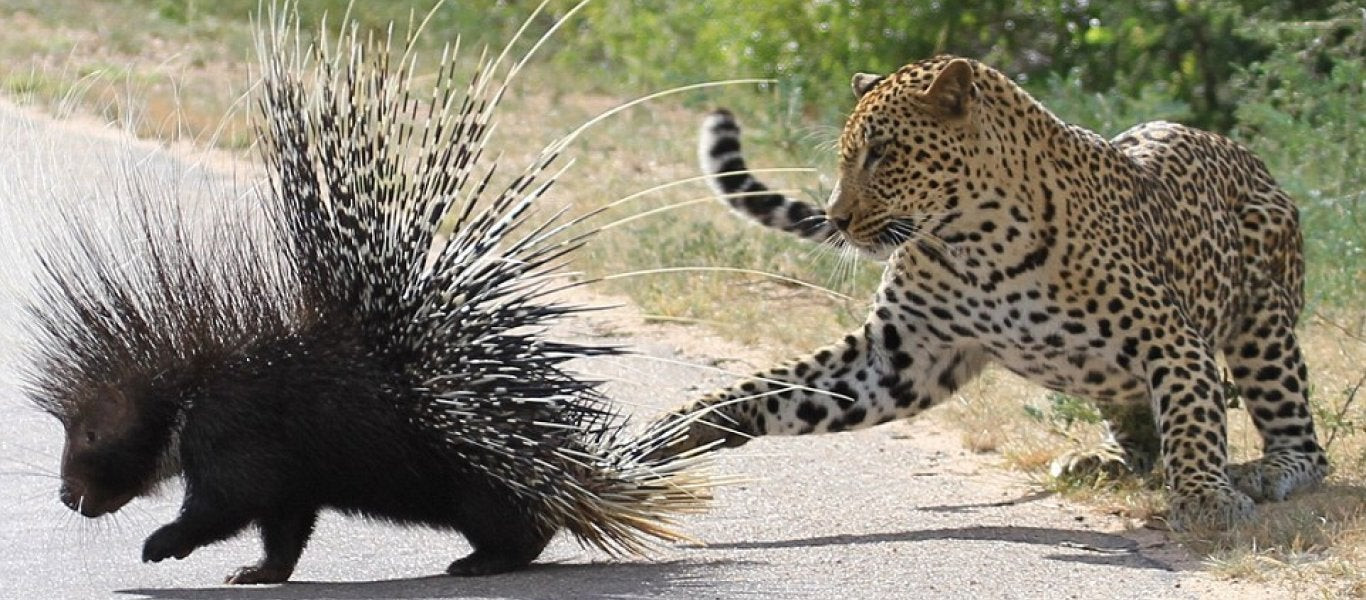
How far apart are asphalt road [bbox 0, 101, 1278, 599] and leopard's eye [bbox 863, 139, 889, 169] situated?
91cm

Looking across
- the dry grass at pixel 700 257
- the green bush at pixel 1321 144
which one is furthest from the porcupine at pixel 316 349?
the green bush at pixel 1321 144

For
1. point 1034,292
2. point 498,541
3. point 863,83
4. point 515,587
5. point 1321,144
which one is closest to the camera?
point 515,587

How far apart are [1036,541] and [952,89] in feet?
4.28

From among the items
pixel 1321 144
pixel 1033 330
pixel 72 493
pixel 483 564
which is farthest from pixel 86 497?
pixel 1321 144

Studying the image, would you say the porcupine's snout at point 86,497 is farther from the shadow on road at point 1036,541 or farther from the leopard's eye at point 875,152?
the leopard's eye at point 875,152

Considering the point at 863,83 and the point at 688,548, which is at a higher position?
the point at 863,83

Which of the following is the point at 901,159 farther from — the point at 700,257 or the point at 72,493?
the point at 700,257

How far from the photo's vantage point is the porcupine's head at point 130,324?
17.5 feet

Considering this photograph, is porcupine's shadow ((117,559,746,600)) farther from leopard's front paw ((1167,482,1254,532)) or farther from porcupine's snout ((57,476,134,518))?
leopard's front paw ((1167,482,1254,532))

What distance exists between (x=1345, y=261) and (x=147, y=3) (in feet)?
44.3

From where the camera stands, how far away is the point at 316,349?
17.6ft

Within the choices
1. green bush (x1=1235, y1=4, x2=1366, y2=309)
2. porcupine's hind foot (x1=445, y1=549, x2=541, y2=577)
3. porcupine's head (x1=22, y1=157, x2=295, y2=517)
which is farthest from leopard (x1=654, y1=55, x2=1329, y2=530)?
green bush (x1=1235, y1=4, x2=1366, y2=309)

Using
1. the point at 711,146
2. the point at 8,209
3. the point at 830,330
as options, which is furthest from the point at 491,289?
the point at 830,330

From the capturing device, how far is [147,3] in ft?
65.8
